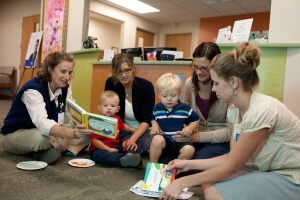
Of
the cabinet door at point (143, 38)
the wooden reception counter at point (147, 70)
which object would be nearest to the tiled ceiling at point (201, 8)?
the cabinet door at point (143, 38)

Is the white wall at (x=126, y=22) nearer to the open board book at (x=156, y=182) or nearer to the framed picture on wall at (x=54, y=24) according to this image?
the framed picture on wall at (x=54, y=24)

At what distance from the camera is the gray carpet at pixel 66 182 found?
4.01ft

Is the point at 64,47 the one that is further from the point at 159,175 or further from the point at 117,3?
the point at 159,175

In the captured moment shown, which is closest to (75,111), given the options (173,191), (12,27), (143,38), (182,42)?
(173,191)

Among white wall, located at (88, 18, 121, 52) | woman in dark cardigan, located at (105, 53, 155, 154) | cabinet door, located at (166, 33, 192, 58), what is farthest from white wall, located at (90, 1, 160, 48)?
woman in dark cardigan, located at (105, 53, 155, 154)

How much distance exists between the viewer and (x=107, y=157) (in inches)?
65.3

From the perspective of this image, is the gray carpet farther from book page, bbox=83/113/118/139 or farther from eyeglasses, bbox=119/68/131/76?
eyeglasses, bbox=119/68/131/76

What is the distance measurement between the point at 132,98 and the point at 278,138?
116cm

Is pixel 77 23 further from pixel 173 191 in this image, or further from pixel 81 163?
pixel 173 191

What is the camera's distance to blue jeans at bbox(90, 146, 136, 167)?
5.40ft

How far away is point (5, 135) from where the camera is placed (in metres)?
1.82

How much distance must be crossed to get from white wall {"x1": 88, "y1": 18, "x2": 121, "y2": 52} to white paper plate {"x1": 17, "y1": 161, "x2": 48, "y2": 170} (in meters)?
6.30

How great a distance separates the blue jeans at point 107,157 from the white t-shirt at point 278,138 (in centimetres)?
85

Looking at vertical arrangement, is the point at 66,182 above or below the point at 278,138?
below
